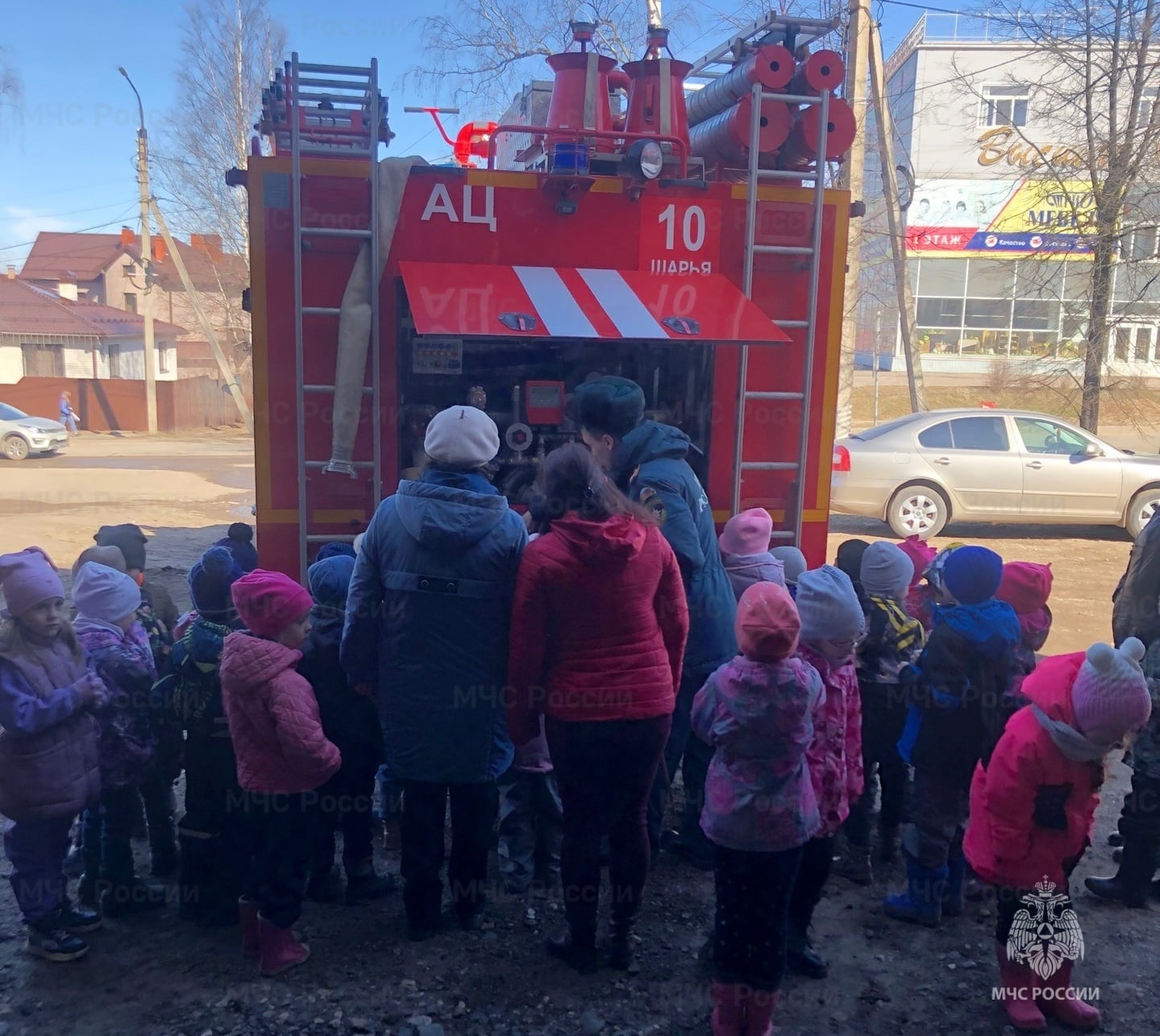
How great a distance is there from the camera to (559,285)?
4.77 metres

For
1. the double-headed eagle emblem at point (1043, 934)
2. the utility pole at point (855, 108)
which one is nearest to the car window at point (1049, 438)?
the utility pole at point (855, 108)

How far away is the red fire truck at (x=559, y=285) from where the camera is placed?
15.1 feet

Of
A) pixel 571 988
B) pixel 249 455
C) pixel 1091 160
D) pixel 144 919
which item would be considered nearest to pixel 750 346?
pixel 571 988

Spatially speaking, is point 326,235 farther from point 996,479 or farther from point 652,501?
point 996,479

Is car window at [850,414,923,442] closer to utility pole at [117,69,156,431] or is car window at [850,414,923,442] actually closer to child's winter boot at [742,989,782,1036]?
child's winter boot at [742,989,782,1036]

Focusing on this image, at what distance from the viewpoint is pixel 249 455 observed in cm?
2302

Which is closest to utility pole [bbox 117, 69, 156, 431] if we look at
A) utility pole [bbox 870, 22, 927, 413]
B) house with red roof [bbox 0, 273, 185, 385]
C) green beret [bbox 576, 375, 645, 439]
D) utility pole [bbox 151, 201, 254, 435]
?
utility pole [bbox 151, 201, 254, 435]

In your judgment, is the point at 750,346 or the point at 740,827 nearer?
the point at 740,827

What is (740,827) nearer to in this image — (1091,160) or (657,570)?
(657,570)

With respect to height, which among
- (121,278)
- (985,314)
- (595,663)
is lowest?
(595,663)

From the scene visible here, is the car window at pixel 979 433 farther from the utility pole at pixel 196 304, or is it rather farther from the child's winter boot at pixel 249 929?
the utility pole at pixel 196 304

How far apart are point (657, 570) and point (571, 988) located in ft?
4.54

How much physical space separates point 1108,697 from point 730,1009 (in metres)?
1.41

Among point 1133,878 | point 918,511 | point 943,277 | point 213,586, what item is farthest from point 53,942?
point 943,277
